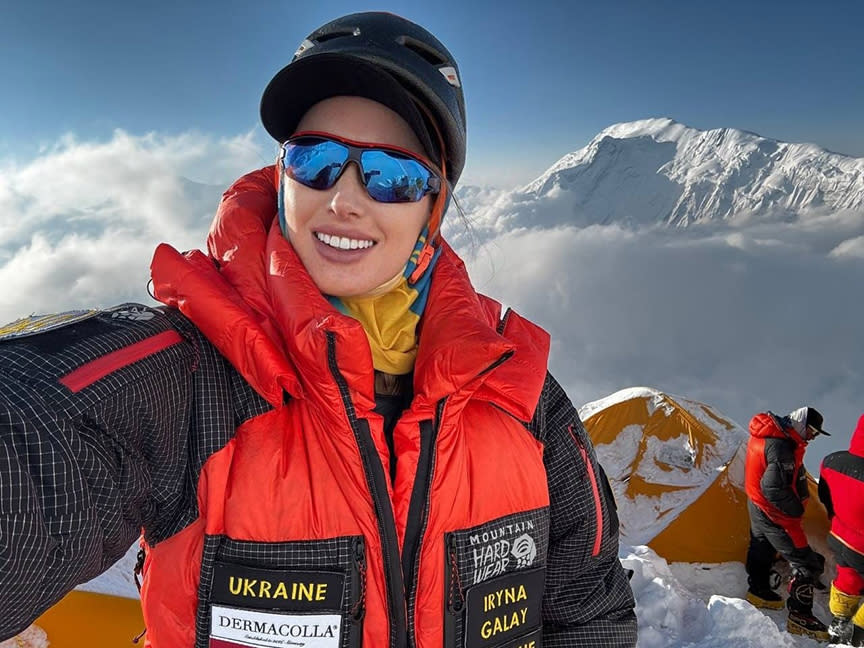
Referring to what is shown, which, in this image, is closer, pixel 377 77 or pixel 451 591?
pixel 451 591

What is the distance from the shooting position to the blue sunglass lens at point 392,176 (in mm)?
1651

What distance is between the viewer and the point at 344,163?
1.63 m

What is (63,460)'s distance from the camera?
1.02 m

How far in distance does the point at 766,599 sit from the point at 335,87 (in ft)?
28.8

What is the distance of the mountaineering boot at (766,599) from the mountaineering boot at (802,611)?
10.0 inches

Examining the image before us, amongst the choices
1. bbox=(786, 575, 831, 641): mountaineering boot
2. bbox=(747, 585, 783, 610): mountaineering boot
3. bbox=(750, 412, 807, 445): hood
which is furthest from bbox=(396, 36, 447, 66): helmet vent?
bbox=(747, 585, 783, 610): mountaineering boot

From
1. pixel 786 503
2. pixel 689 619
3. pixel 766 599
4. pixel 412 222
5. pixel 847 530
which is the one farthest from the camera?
pixel 766 599

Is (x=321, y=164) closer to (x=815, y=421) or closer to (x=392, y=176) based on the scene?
(x=392, y=176)

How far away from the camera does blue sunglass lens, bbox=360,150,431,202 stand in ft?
5.42

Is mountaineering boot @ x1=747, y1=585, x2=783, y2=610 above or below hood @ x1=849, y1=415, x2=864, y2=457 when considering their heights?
below

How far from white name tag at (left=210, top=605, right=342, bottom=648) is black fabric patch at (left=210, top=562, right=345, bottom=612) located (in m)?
0.02

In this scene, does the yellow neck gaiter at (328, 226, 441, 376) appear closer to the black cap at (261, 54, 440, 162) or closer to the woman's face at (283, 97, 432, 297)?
the woman's face at (283, 97, 432, 297)

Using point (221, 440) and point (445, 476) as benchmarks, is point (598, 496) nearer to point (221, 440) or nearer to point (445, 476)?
point (445, 476)

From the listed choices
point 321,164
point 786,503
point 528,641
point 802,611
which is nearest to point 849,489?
point 786,503
